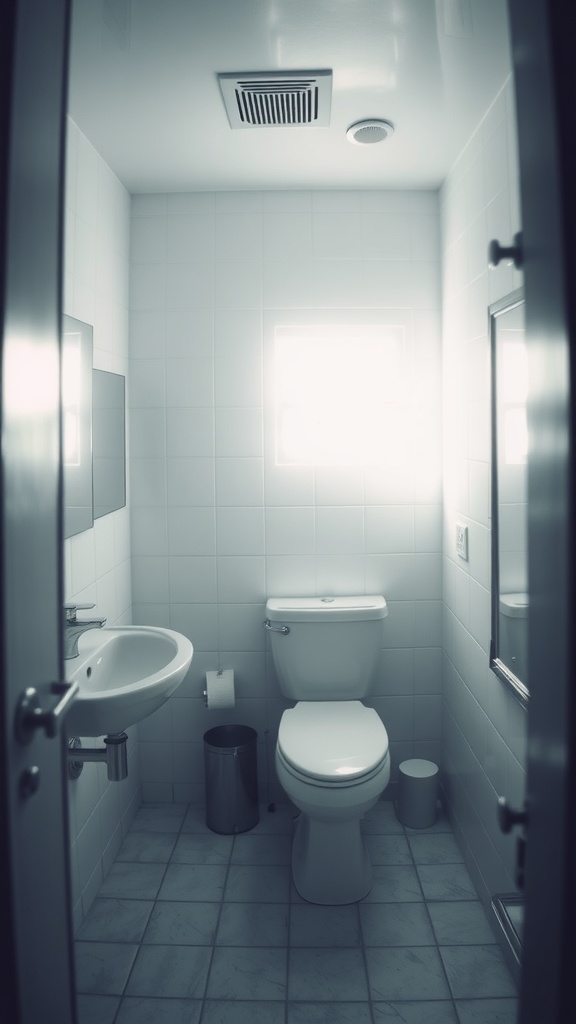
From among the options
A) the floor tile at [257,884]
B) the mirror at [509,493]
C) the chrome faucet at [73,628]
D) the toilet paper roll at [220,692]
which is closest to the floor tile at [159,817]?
the floor tile at [257,884]

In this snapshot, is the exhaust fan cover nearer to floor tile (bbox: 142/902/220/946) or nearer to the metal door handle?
the metal door handle

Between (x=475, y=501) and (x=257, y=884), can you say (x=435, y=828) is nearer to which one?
(x=257, y=884)

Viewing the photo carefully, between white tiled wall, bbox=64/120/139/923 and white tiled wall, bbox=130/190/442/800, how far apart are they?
5.4 inches

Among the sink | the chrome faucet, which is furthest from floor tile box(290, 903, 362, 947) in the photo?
the chrome faucet

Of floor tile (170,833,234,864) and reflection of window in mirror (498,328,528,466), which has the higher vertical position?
reflection of window in mirror (498,328,528,466)

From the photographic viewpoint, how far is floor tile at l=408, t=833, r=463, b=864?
96.5 inches

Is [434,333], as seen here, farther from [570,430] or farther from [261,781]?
[570,430]

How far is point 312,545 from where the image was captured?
109 inches

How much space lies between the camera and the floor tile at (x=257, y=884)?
89.2 inches

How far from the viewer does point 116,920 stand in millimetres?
2156

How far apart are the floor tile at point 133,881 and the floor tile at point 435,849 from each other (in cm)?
88

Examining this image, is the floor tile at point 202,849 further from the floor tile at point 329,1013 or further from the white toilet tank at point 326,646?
the floor tile at point 329,1013

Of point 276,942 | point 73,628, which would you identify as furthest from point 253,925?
point 73,628

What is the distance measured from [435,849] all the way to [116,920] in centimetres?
110
